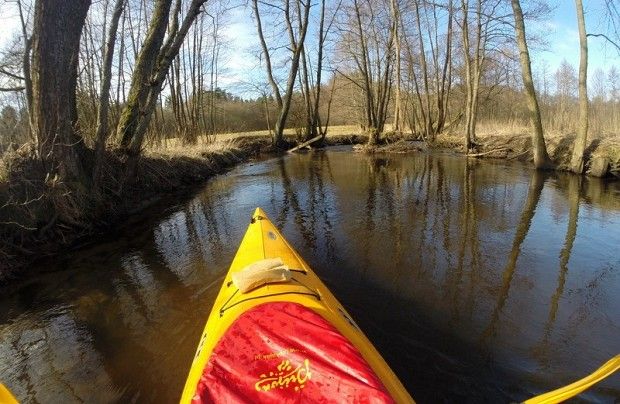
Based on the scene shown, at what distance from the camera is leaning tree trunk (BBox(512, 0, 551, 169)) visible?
1209 centimetres

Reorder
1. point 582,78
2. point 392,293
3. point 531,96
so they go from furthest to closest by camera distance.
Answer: point 531,96, point 582,78, point 392,293

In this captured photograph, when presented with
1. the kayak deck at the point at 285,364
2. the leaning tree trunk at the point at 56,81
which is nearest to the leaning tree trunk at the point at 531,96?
the leaning tree trunk at the point at 56,81

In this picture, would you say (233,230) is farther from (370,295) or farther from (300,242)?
(370,295)

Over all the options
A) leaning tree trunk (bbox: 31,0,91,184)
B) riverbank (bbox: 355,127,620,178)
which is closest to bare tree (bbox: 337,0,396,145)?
riverbank (bbox: 355,127,620,178)

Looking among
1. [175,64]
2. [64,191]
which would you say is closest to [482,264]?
[64,191]

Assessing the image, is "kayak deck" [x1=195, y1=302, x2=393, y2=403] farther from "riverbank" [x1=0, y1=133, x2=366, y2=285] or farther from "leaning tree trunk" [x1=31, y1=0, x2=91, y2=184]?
"leaning tree trunk" [x1=31, y1=0, x2=91, y2=184]

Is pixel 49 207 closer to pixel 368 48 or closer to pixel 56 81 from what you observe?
pixel 56 81

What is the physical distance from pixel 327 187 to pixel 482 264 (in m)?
6.18

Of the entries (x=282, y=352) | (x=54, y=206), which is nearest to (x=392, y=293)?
(x=282, y=352)

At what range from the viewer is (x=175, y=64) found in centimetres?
1838

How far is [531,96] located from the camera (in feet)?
40.9

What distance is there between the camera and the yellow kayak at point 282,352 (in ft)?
6.57

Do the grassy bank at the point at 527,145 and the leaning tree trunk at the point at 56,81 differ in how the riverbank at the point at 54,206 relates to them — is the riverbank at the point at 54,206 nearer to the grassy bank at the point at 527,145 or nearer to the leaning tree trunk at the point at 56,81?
the leaning tree trunk at the point at 56,81

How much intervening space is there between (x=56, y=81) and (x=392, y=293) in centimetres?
626
